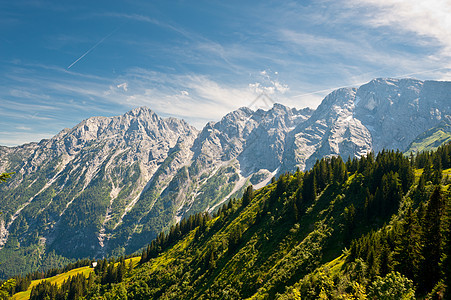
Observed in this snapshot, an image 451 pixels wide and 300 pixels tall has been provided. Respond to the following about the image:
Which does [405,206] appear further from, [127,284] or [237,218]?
[127,284]

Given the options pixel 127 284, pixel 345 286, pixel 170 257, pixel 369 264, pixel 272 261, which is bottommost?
pixel 127 284

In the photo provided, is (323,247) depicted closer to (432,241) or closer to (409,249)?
(409,249)

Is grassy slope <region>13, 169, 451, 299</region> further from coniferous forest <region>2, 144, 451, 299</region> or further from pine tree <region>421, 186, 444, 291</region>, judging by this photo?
pine tree <region>421, 186, 444, 291</region>

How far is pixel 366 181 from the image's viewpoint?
7781 centimetres

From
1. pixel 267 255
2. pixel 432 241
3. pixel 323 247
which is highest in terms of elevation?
pixel 432 241

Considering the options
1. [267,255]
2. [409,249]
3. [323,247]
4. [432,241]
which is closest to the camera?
[432,241]

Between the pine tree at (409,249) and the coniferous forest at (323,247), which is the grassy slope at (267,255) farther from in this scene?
the pine tree at (409,249)

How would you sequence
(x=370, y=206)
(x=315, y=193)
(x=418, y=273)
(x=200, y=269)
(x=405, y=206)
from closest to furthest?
(x=418, y=273) → (x=405, y=206) → (x=370, y=206) → (x=315, y=193) → (x=200, y=269)

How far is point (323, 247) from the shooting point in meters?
57.7

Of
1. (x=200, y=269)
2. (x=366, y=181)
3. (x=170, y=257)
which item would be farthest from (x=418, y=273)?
(x=170, y=257)

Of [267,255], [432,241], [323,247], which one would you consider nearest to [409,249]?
[432,241]

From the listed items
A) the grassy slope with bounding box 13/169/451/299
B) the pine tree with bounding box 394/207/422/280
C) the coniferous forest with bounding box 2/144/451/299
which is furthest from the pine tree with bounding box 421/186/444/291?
the grassy slope with bounding box 13/169/451/299

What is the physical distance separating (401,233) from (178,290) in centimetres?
8130

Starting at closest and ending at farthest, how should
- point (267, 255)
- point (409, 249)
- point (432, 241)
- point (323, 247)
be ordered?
point (432, 241), point (409, 249), point (323, 247), point (267, 255)
